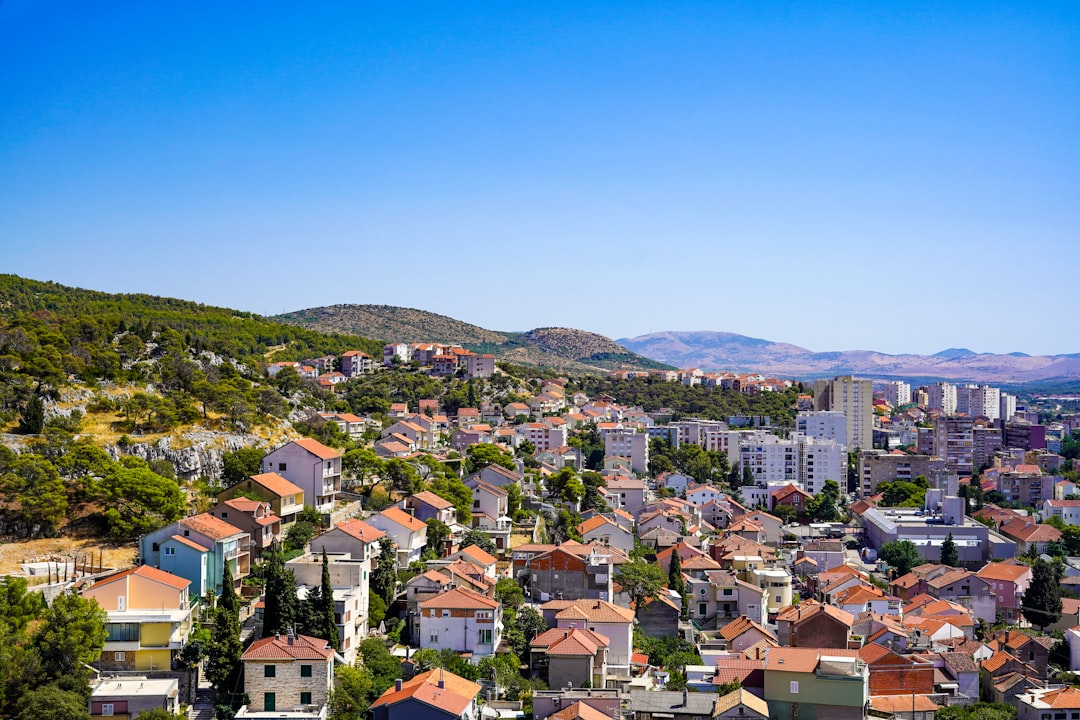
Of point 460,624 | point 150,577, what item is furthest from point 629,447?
point 150,577

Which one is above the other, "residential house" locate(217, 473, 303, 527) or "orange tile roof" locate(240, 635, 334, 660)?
"residential house" locate(217, 473, 303, 527)

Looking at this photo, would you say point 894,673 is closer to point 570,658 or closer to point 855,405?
point 570,658

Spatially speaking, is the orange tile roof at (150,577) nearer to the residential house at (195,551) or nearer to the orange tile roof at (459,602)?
the residential house at (195,551)

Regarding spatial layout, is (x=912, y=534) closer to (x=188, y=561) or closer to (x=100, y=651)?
(x=188, y=561)

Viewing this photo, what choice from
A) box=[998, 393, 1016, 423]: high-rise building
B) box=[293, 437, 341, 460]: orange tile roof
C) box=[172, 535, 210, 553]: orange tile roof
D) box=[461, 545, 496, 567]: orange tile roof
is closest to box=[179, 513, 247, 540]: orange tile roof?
box=[172, 535, 210, 553]: orange tile roof

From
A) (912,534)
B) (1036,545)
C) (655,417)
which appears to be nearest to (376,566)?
(912,534)

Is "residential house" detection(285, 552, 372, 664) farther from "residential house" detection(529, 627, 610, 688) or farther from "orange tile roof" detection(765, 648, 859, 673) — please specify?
"orange tile roof" detection(765, 648, 859, 673)
